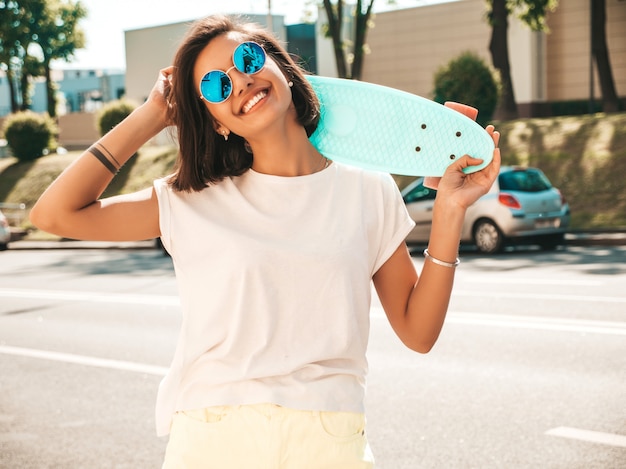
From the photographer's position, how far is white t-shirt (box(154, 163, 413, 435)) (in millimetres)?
A: 2080

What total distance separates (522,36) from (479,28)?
210 centimetres

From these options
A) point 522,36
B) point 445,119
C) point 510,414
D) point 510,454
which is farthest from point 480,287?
point 522,36

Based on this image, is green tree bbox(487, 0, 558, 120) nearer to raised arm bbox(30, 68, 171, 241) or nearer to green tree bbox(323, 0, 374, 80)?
green tree bbox(323, 0, 374, 80)

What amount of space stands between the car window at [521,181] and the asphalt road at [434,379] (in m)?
3.50

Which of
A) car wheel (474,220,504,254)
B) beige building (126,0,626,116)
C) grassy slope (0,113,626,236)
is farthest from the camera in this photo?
beige building (126,0,626,116)

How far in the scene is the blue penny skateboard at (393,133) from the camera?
2.27 m

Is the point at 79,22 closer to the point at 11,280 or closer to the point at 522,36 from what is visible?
the point at 522,36

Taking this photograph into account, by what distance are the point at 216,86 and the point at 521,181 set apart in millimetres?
14009

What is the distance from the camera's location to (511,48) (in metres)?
35.4

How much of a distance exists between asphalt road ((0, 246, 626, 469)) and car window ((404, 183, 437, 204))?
474 centimetres

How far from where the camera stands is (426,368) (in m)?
7.19

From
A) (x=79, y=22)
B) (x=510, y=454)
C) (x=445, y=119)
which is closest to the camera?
(x=445, y=119)

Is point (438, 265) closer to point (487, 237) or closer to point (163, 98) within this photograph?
point (163, 98)

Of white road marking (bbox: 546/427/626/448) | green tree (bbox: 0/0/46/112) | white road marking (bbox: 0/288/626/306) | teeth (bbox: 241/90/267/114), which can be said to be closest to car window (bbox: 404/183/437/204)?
white road marking (bbox: 0/288/626/306)
